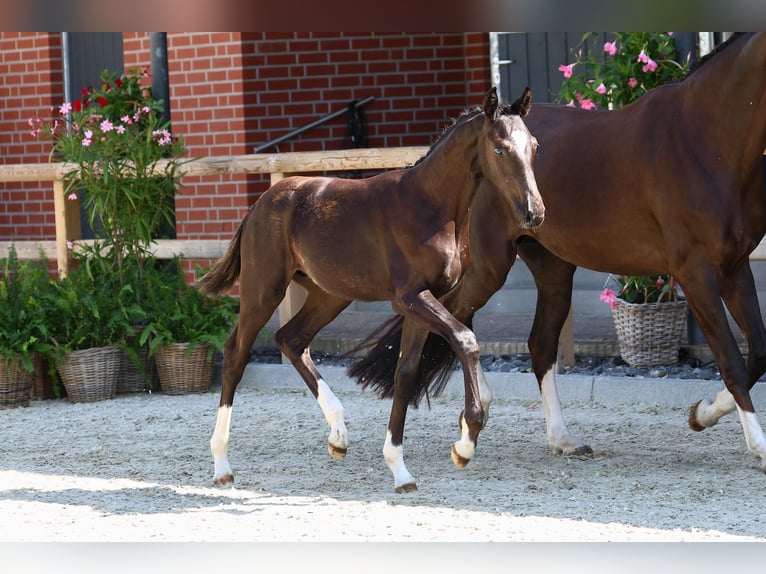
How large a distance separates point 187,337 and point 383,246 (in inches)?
128

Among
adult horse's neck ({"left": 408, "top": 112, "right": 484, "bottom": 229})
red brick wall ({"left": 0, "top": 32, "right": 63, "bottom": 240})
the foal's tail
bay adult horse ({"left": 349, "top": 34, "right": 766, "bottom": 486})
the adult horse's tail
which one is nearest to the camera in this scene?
adult horse's neck ({"left": 408, "top": 112, "right": 484, "bottom": 229})

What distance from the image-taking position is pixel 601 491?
4.25 m

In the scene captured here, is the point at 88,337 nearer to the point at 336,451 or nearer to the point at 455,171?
the point at 336,451

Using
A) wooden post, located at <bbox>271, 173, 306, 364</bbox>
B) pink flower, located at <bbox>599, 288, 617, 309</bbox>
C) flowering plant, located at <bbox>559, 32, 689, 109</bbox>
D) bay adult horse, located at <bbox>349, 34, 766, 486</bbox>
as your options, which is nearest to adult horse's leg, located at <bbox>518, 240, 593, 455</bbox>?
bay adult horse, located at <bbox>349, 34, 766, 486</bbox>

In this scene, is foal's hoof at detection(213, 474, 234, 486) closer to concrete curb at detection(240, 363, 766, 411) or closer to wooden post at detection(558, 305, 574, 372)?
concrete curb at detection(240, 363, 766, 411)

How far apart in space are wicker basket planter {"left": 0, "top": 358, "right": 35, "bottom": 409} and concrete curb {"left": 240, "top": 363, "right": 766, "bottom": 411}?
180cm

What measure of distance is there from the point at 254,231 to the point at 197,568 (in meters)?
4.25

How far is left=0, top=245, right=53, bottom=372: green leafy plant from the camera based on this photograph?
689cm

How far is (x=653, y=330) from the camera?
22.1 feet

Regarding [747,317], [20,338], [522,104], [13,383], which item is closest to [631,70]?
[747,317]

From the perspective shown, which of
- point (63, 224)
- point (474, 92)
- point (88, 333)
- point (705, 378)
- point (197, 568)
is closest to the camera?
point (197, 568)

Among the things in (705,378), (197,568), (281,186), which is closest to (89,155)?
(281,186)

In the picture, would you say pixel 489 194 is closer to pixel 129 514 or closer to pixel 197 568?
pixel 129 514

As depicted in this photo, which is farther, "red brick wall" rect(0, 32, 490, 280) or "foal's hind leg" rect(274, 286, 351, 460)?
"red brick wall" rect(0, 32, 490, 280)
